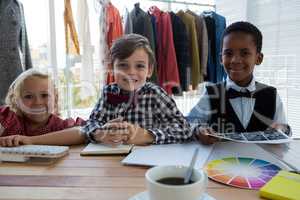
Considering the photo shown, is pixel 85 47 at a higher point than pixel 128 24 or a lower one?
lower

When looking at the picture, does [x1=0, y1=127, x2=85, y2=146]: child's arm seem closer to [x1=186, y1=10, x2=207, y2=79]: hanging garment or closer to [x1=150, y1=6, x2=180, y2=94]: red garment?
[x1=150, y1=6, x2=180, y2=94]: red garment

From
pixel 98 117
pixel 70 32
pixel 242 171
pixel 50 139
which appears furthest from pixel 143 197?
pixel 70 32

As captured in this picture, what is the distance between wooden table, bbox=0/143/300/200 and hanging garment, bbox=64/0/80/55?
142cm

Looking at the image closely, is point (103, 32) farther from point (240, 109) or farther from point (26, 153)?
point (26, 153)

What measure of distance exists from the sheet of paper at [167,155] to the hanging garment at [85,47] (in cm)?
141

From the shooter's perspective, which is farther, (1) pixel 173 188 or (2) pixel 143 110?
(2) pixel 143 110

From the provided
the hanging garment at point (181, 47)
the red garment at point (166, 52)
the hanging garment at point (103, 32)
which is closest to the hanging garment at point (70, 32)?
the hanging garment at point (103, 32)

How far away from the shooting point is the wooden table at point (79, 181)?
1.69ft

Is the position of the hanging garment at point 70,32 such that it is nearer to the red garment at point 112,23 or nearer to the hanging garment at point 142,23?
the red garment at point 112,23

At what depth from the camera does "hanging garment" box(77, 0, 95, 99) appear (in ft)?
6.62

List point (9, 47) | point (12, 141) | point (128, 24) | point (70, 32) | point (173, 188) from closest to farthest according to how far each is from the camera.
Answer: point (173, 188) → point (12, 141) → point (9, 47) → point (70, 32) → point (128, 24)

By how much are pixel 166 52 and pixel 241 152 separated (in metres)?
1.46

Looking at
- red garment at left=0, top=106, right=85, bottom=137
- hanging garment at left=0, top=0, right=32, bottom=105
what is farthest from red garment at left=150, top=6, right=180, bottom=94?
red garment at left=0, top=106, right=85, bottom=137

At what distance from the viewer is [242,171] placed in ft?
1.98
